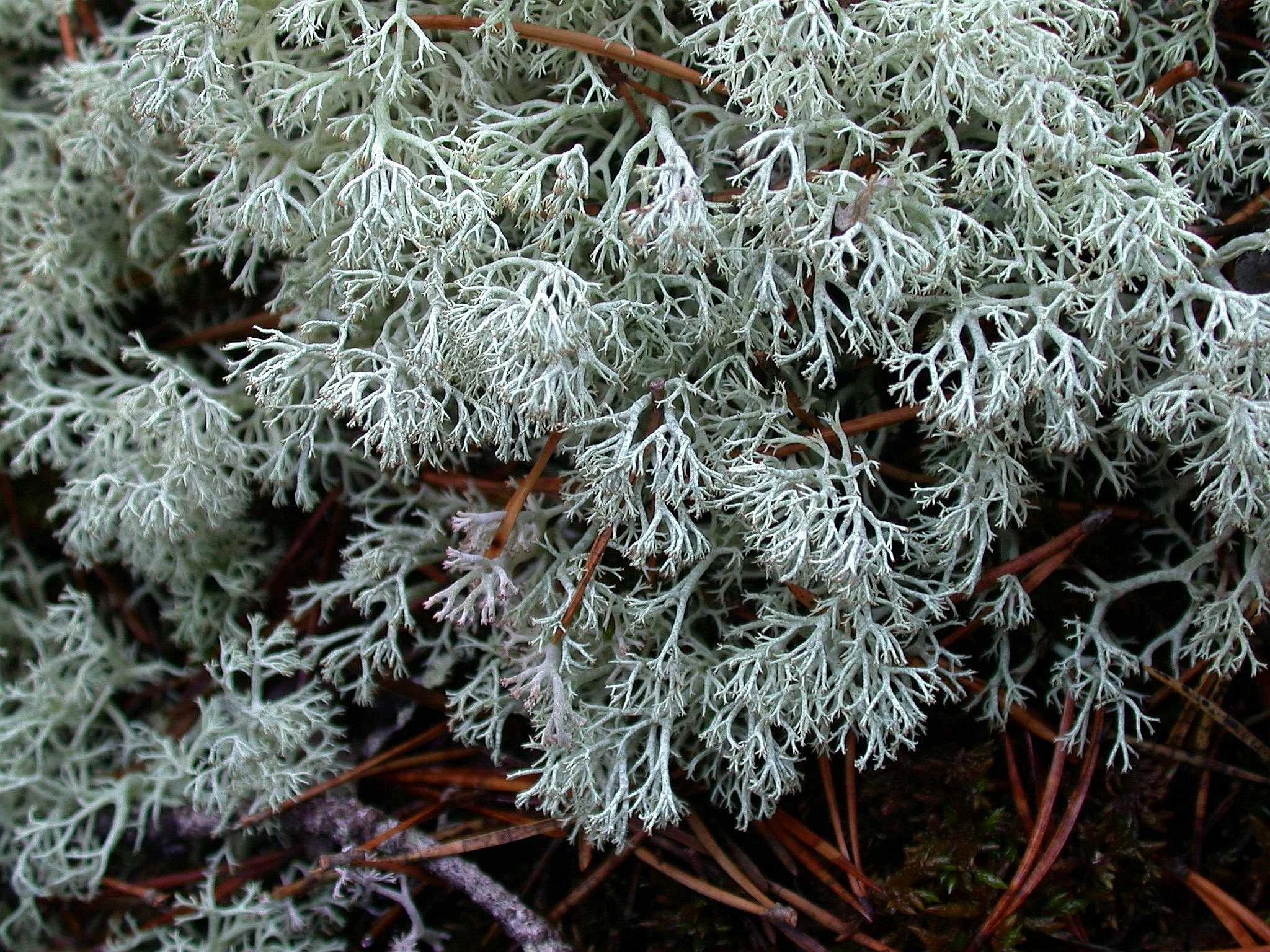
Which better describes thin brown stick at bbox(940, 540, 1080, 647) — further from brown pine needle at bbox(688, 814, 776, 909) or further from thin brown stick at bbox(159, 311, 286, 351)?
thin brown stick at bbox(159, 311, 286, 351)

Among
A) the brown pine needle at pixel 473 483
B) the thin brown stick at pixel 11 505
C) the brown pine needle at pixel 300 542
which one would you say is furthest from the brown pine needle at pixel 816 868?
the thin brown stick at pixel 11 505

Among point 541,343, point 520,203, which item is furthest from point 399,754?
point 520,203

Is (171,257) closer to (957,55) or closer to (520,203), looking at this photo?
(520,203)

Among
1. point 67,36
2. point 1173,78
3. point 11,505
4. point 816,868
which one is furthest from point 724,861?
point 67,36

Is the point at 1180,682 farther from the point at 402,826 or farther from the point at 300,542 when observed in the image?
the point at 300,542

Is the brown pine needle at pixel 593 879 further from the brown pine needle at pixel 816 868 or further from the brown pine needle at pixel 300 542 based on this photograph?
the brown pine needle at pixel 300 542

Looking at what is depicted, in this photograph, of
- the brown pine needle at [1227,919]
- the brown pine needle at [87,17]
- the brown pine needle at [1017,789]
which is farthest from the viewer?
the brown pine needle at [87,17]
